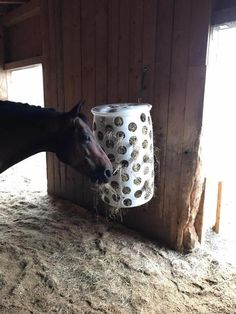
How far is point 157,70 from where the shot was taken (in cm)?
218

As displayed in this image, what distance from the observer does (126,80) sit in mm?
2416

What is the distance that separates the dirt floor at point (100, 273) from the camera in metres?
1.73

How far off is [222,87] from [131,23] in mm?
914

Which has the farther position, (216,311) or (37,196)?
(37,196)

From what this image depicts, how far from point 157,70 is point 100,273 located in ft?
5.27

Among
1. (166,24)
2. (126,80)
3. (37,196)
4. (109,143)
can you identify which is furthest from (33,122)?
(37,196)

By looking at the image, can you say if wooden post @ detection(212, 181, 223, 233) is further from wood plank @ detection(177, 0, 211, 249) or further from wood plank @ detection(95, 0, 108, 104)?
wood plank @ detection(95, 0, 108, 104)

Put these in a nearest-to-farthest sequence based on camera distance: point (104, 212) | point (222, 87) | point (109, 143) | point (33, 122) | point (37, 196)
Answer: point (33, 122) < point (109, 143) < point (222, 87) < point (104, 212) < point (37, 196)

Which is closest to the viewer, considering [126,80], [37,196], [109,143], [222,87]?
[109,143]

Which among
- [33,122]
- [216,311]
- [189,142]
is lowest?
[216,311]

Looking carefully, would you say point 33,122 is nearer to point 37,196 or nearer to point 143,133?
point 143,133

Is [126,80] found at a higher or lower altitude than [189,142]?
higher

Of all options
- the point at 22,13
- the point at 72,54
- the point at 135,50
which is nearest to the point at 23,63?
the point at 22,13

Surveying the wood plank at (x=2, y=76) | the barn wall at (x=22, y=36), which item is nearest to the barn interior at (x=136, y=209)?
the barn wall at (x=22, y=36)
